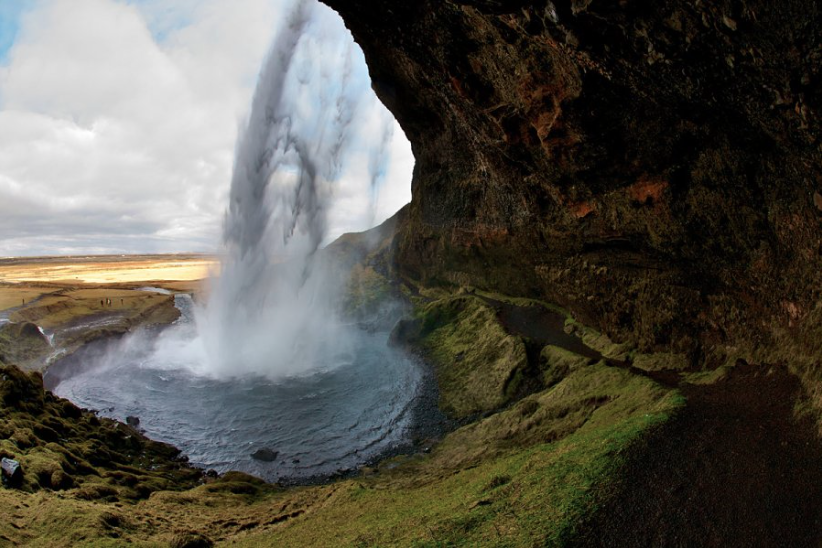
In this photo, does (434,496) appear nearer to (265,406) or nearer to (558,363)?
(558,363)

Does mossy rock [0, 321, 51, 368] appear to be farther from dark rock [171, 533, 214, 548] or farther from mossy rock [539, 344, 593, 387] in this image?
mossy rock [539, 344, 593, 387]

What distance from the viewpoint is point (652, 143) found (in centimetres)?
1220

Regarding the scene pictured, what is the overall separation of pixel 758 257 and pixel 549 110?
6.75 meters

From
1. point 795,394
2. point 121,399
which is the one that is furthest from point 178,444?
point 795,394

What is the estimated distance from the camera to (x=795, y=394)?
915 cm

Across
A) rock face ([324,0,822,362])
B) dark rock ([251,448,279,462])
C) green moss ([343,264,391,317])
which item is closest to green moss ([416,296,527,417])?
rock face ([324,0,822,362])

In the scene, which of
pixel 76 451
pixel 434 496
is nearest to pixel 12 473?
pixel 76 451

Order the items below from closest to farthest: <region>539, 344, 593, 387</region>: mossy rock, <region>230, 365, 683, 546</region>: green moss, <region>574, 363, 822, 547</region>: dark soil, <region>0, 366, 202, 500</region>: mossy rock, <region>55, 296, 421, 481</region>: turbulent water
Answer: <region>574, 363, 822, 547</region>: dark soil
<region>230, 365, 683, 546</region>: green moss
<region>0, 366, 202, 500</region>: mossy rock
<region>55, 296, 421, 481</region>: turbulent water
<region>539, 344, 593, 387</region>: mossy rock

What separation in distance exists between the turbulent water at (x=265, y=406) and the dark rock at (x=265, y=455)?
0.14 meters

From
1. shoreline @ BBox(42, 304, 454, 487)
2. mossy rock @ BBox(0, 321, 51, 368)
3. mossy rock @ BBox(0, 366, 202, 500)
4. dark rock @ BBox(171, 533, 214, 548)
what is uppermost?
mossy rock @ BBox(0, 321, 51, 368)

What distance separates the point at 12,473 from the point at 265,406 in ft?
31.3

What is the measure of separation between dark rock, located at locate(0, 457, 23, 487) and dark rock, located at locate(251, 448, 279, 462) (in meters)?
6.38

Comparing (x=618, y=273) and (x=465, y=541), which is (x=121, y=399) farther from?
(x=618, y=273)

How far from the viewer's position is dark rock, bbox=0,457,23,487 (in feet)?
31.8
